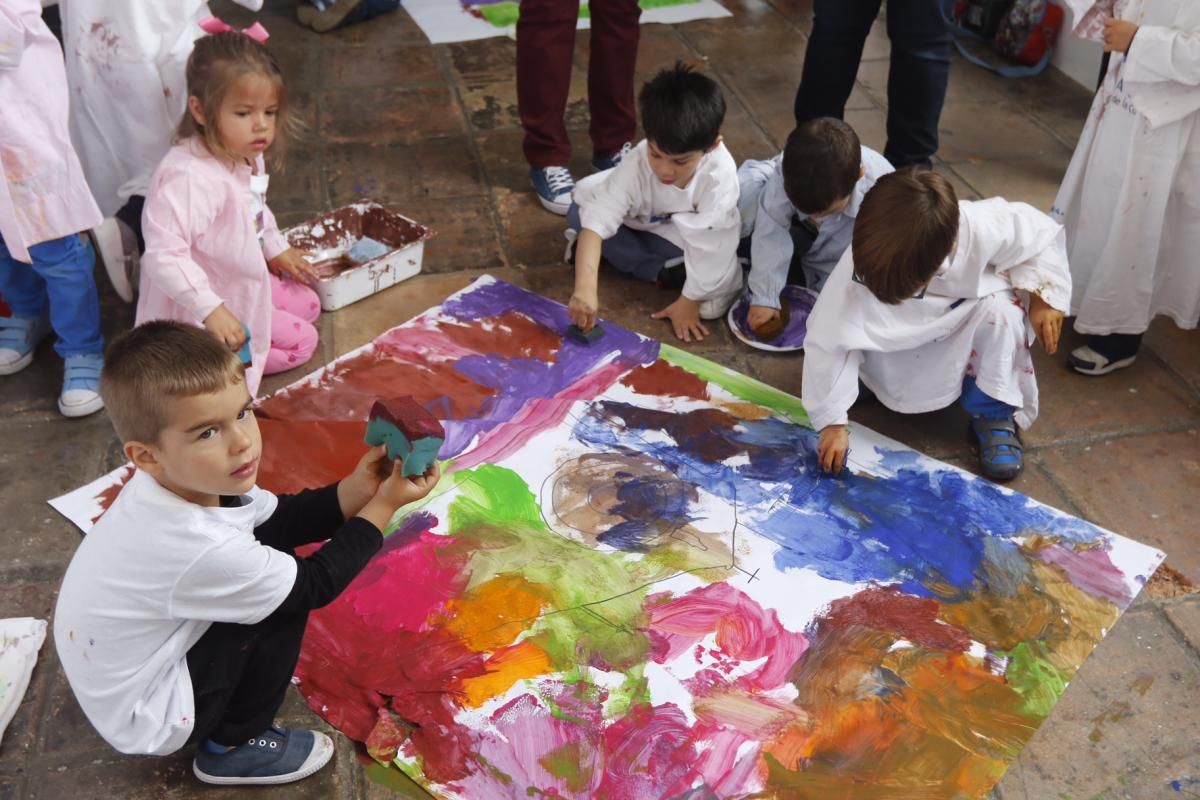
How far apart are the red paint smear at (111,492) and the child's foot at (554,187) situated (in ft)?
4.71

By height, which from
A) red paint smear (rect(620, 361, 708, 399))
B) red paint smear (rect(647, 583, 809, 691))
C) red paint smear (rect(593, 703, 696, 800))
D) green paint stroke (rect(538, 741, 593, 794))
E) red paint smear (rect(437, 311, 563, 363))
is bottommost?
red paint smear (rect(593, 703, 696, 800))

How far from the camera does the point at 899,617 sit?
6.65 feet

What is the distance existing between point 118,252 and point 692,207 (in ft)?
4.52

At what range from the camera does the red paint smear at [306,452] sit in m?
2.28

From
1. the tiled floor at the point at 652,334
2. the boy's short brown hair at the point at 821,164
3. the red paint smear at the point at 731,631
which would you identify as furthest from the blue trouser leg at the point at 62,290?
the boy's short brown hair at the point at 821,164

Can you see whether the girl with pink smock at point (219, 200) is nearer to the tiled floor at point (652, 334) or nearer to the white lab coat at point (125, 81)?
the white lab coat at point (125, 81)

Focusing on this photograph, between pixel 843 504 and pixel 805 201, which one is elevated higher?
pixel 805 201

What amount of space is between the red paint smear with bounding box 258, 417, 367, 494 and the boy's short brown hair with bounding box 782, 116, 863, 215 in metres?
1.09

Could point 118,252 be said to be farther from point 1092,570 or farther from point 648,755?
point 1092,570

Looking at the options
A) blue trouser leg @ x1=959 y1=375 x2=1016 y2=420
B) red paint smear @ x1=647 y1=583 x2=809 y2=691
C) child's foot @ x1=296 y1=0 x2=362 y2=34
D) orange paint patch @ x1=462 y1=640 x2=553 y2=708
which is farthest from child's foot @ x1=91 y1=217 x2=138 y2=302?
blue trouser leg @ x1=959 y1=375 x2=1016 y2=420

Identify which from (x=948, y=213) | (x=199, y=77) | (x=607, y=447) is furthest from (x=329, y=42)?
(x=948, y=213)

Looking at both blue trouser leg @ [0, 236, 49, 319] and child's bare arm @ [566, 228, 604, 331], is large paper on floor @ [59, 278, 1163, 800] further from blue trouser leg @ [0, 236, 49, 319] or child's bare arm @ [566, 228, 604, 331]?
blue trouser leg @ [0, 236, 49, 319]

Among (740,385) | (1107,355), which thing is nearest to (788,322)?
(740,385)

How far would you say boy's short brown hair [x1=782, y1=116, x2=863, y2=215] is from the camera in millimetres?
2461
